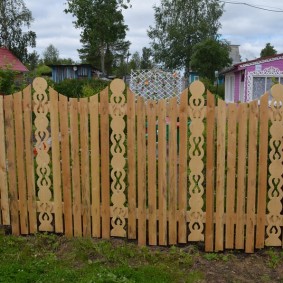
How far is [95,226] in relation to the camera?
3.46 m

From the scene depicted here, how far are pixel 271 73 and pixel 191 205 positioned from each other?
1599 cm

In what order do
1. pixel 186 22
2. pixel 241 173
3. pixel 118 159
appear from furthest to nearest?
pixel 186 22
pixel 118 159
pixel 241 173

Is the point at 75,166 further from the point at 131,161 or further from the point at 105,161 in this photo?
the point at 131,161

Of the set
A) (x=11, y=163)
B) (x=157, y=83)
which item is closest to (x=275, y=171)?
(x=11, y=163)

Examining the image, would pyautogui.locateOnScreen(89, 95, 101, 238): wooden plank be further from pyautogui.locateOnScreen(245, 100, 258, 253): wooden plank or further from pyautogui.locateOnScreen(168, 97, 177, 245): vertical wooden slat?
pyautogui.locateOnScreen(245, 100, 258, 253): wooden plank

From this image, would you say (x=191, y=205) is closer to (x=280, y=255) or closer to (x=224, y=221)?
(x=224, y=221)

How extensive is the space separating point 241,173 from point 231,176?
0.09 metres

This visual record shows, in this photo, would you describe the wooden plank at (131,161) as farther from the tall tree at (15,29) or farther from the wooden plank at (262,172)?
the tall tree at (15,29)

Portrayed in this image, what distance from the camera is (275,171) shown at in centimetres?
322

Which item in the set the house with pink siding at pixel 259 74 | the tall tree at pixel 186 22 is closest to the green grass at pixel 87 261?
the house with pink siding at pixel 259 74

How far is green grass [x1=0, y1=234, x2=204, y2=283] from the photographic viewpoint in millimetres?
2852

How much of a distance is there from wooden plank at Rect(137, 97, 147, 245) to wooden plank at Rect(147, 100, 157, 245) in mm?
46

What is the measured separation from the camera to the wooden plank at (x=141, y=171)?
327 centimetres

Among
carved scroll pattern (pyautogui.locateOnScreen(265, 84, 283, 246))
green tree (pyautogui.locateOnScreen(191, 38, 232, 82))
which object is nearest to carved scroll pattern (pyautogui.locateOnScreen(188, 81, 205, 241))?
carved scroll pattern (pyautogui.locateOnScreen(265, 84, 283, 246))
